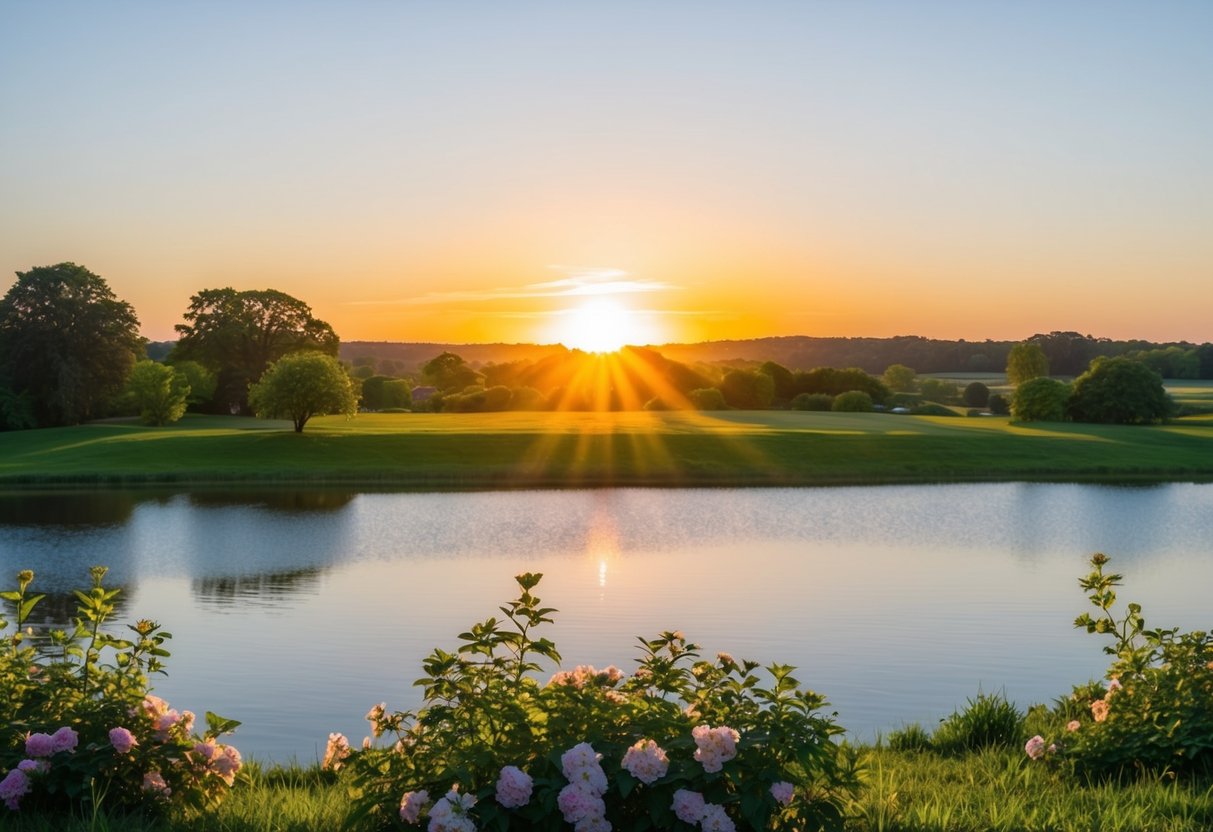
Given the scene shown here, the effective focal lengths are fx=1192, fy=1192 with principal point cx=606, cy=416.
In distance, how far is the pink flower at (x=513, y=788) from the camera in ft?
20.0

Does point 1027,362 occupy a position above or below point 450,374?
above

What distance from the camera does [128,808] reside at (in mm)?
7496

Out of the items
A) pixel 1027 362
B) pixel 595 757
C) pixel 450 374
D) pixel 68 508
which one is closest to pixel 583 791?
pixel 595 757

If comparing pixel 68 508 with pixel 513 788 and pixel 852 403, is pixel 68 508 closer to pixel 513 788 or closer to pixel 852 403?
pixel 513 788

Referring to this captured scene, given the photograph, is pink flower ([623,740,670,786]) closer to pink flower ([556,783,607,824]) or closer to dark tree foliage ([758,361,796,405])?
pink flower ([556,783,607,824])

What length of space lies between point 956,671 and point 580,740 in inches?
410

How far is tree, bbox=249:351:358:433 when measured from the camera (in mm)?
60125

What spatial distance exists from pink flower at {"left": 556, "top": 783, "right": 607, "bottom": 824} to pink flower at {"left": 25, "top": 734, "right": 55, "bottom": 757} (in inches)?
127

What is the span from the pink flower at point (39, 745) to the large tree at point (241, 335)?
79.0m

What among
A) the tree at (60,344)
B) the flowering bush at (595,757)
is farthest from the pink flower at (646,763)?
the tree at (60,344)

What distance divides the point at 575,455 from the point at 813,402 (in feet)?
159

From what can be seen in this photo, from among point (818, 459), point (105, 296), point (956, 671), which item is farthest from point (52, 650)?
point (105, 296)

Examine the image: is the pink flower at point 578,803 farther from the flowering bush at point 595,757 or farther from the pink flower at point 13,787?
the pink flower at point 13,787

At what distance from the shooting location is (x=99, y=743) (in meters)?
7.40
